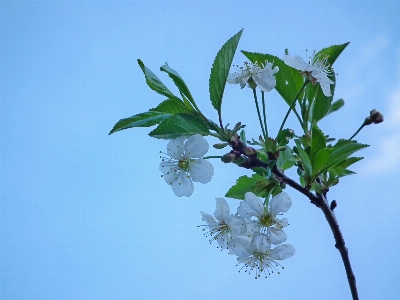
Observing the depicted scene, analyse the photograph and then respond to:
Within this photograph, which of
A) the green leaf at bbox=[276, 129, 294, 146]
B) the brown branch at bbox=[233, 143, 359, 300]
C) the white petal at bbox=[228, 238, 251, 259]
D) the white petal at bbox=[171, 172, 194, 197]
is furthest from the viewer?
the white petal at bbox=[171, 172, 194, 197]

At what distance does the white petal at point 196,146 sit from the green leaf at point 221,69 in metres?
0.12

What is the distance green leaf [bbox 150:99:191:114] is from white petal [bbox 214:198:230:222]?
0.36m

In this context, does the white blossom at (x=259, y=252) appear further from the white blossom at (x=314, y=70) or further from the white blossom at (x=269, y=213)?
the white blossom at (x=314, y=70)

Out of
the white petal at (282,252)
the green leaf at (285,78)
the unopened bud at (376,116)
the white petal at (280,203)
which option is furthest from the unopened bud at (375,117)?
the white petal at (282,252)

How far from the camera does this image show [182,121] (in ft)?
4.66

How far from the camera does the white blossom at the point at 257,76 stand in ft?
5.41

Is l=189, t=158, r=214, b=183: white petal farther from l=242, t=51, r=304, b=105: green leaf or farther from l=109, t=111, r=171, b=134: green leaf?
l=242, t=51, r=304, b=105: green leaf

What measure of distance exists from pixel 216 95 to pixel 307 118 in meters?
0.40

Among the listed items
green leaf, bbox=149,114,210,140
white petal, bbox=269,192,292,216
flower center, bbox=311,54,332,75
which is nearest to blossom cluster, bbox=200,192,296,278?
white petal, bbox=269,192,292,216

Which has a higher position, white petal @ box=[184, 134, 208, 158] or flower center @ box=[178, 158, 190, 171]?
flower center @ box=[178, 158, 190, 171]

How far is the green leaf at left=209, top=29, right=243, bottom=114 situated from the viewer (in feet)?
4.82

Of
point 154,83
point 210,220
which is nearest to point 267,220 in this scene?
point 210,220

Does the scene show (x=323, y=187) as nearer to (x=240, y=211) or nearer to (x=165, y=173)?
(x=240, y=211)

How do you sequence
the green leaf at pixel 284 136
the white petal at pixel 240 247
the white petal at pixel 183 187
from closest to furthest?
the green leaf at pixel 284 136 → the white petal at pixel 240 247 → the white petal at pixel 183 187
